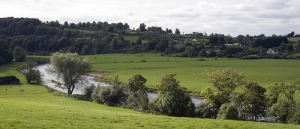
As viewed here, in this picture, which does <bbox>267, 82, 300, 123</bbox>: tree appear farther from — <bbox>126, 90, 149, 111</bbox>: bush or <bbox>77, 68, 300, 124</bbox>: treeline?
<bbox>126, 90, 149, 111</bbox>: bush

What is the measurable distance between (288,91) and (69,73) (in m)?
47.7

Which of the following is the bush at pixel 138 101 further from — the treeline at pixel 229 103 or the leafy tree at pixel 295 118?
the leafy tree at pixel 295 118

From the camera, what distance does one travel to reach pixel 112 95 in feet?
181

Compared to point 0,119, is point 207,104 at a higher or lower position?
lower

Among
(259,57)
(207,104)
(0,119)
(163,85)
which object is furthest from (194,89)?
(259,57)

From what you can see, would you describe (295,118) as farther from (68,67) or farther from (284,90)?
(68,67)

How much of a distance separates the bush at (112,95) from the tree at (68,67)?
14.3 metres

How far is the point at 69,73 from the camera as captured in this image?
69000mm

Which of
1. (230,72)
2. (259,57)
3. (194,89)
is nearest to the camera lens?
(230,72)

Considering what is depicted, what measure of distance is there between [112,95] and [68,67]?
61.5ft

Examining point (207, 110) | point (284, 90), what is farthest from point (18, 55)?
point (284, 90)

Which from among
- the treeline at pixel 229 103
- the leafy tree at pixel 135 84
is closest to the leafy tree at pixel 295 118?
the treeline at pixel 229 103

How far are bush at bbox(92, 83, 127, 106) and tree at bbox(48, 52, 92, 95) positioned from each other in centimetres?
1433

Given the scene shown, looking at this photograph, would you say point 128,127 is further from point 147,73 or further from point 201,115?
point 147,73
